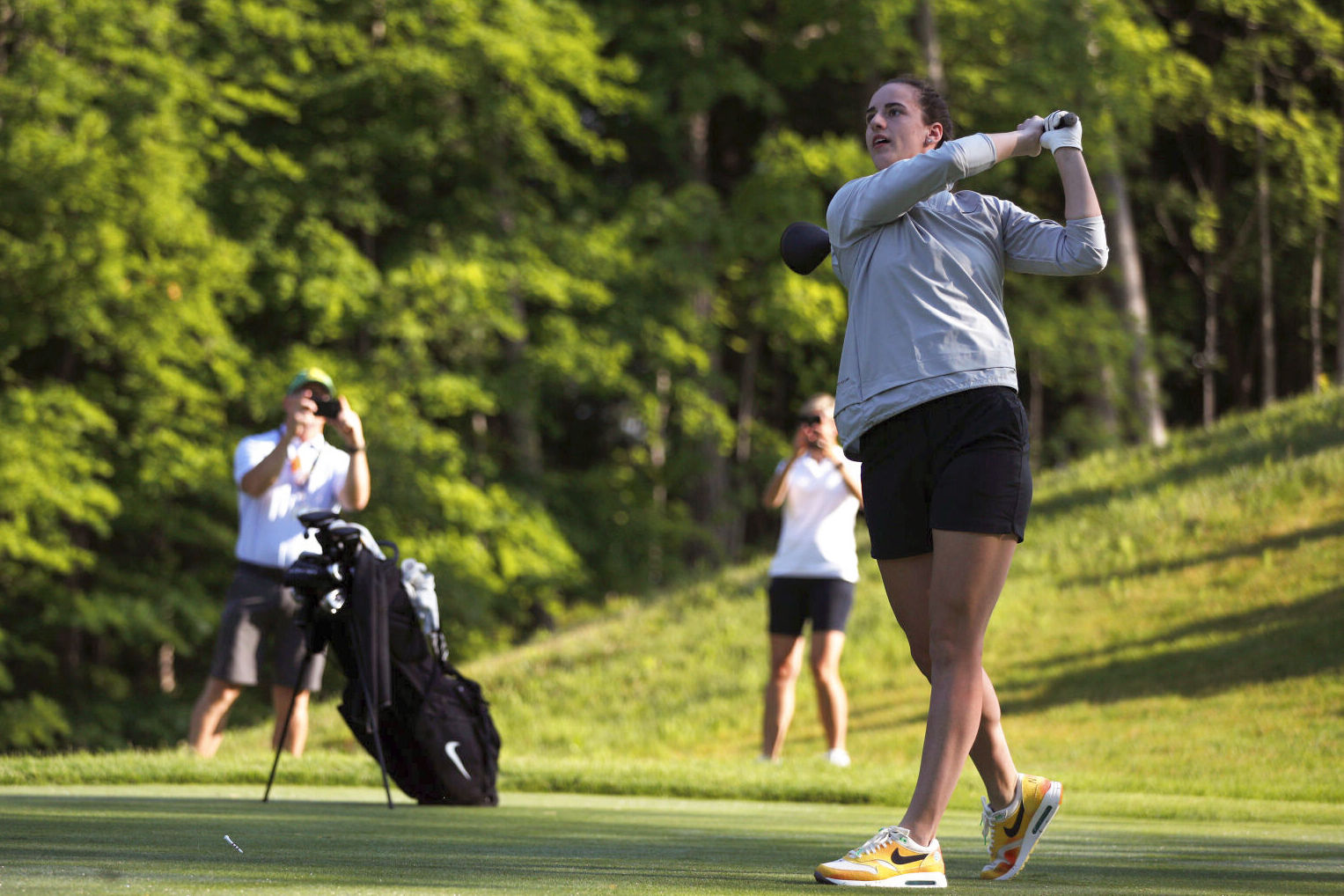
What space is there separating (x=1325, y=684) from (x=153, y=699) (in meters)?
14.7

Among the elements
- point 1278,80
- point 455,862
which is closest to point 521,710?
point 455,862

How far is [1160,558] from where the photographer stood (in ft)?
51.9

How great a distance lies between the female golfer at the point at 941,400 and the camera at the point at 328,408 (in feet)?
12.7

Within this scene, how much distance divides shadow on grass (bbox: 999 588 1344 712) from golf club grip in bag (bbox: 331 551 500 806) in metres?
7.60

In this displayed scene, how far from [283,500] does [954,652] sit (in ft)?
16.4

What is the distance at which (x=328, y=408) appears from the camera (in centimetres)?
762

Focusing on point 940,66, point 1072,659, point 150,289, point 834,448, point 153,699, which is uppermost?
point 940,66

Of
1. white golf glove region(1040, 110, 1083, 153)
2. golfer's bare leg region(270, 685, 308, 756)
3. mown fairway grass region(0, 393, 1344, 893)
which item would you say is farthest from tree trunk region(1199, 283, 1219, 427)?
white golf glove region(1040, 110, 1083, 153)

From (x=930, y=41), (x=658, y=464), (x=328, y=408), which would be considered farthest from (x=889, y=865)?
(x=930, y=41)

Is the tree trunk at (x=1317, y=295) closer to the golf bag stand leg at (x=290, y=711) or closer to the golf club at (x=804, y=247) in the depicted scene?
the golf bag stand leg at (x=290, y=711)

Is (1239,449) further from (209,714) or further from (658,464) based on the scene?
(209,714)

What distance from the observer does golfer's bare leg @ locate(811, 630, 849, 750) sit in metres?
9.23

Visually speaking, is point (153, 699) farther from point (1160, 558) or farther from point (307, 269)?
point (1160, 558)

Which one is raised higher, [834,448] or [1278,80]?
[1278,80]
